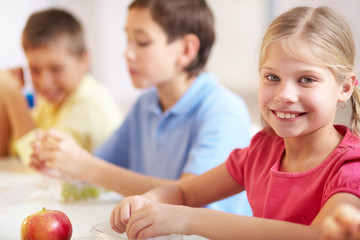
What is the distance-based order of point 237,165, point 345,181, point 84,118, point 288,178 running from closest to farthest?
point 345,181
point 288,178
point 237,165
point 84,118

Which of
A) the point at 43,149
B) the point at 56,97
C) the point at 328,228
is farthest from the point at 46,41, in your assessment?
the point at 328,228

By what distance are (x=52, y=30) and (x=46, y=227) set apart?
1208 mm

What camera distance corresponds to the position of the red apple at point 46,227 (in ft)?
2.90

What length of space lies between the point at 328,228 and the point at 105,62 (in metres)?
2.55

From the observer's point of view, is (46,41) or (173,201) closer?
(173,201)

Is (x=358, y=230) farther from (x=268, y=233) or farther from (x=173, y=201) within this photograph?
(x=173, y=201)

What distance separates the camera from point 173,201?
3.49 feet

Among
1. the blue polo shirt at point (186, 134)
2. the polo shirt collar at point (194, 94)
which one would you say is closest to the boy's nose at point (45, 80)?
the blue polo shirt at point (186, 134)

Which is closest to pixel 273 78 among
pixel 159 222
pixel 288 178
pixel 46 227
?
pixel 288 178

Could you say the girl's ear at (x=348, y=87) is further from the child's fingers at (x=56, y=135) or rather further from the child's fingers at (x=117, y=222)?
the child's fingers at (x=56, y=135)

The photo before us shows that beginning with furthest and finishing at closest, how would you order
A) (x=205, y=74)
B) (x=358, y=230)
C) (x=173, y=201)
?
(x=205, y=74), (x=173, y=201), (x=358, y=230)

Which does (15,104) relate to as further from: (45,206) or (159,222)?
(159,222)

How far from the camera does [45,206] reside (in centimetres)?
131

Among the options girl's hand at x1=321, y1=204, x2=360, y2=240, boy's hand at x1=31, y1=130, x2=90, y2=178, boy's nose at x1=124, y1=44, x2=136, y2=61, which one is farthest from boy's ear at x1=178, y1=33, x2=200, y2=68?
girl's hand at x1=321, y1=204, x2=360, y2=240
